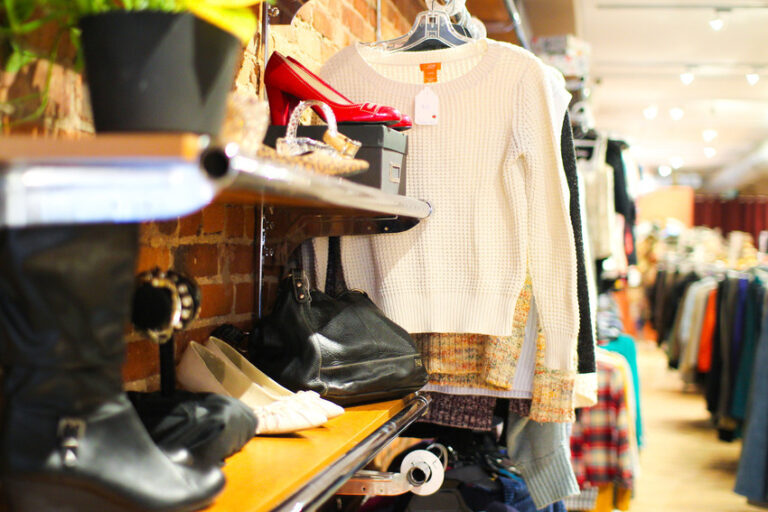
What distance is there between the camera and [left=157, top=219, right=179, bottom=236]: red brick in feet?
3.96

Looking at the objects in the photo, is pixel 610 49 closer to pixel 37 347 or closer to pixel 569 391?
pixel 569 391

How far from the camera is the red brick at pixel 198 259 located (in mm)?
1278

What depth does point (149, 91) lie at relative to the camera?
0.69 m

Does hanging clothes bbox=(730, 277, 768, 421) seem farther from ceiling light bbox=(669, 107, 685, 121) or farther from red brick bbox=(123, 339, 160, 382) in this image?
ceiling light bbox=(669, 107, 685, 121)

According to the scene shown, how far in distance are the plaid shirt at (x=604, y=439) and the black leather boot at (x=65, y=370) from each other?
7.14 feet

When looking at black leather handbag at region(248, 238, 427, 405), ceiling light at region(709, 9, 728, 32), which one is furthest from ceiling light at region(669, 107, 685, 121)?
black leather handbag at region(248, 238, 427, 405)

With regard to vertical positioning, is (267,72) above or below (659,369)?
above

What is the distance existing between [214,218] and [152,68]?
72 cm

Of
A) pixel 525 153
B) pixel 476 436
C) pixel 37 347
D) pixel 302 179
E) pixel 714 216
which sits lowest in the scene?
pixel 476 436

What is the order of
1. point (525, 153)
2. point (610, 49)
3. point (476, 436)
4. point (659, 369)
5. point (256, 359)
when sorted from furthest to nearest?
point (659, 369) < point (610, 49) < point (476, 436) < point (525, 153) < point (256, 359)

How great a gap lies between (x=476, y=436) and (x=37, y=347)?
1.50 metres

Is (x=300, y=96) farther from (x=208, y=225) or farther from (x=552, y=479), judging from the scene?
(x=552, y=479)

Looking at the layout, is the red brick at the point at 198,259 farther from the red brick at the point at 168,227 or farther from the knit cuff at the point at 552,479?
the knit cuff at the point at 552,479

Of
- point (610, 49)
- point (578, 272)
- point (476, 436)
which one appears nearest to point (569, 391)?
point (578, 272)
